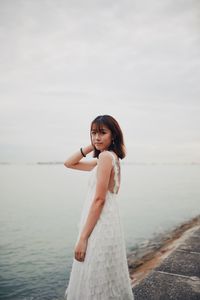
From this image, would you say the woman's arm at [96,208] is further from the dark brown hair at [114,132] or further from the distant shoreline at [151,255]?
the distant shoreline at [151,255]

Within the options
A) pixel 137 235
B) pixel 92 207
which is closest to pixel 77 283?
pixel 92 207

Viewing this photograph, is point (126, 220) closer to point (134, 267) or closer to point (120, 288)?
point (134, 267)

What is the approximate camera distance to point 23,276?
27.8 ft

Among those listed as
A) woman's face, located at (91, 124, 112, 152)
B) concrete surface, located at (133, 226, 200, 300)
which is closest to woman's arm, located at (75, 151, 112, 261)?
woman's face, located at (91, 124, 112, 152)

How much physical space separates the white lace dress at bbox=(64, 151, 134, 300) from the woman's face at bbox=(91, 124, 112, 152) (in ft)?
0.58

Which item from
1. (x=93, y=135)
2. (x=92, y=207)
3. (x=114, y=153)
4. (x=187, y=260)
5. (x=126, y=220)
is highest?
(x=126, y=220)

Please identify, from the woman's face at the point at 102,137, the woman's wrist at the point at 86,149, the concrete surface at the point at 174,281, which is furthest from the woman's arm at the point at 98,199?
the concrete surface at the point at 174,281

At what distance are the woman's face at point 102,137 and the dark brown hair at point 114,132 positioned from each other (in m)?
0.02

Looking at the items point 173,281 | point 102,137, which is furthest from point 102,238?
point 173,281

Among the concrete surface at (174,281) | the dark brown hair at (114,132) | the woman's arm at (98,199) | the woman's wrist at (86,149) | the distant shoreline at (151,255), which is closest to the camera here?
the woman's arm at (98,199)

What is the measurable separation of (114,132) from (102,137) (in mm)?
119

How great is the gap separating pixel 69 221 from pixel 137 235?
4.82 m

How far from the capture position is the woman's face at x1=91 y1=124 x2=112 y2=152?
2.52m

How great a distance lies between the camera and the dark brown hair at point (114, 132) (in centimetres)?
252
